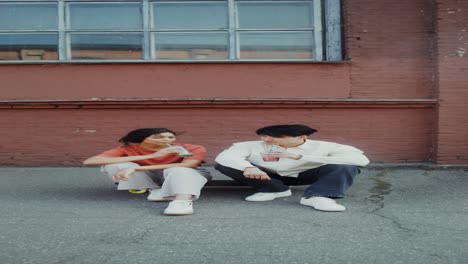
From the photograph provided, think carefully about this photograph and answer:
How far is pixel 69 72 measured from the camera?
747 centimetres

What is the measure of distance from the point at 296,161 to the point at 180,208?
1.30 metres

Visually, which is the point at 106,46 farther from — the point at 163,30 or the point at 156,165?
the point at 156,165

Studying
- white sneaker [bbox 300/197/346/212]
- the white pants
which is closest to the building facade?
the white pants

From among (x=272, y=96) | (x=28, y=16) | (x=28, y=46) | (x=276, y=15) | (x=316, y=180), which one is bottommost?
(x=316, y=180)

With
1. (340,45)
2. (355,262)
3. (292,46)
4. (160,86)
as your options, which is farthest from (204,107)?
(355,262)

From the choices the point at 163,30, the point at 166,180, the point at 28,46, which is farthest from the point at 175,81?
the point at 166,180

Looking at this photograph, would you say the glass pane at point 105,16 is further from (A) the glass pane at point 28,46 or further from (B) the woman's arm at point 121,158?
(B) the woman's arm at point 121,158

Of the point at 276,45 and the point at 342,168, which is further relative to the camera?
the point at 276,45

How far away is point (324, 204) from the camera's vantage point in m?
4.57

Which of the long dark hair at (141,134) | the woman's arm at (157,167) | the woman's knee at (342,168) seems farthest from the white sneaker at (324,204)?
the long dark hair at (141,134)

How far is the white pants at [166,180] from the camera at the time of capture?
4.65 m

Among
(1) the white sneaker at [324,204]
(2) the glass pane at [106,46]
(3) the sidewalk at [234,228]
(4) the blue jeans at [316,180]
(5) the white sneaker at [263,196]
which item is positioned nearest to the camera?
(3) the sidewalk at [234,228]

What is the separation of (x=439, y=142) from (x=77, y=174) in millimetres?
5066

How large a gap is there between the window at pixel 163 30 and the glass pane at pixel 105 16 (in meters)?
0.01
